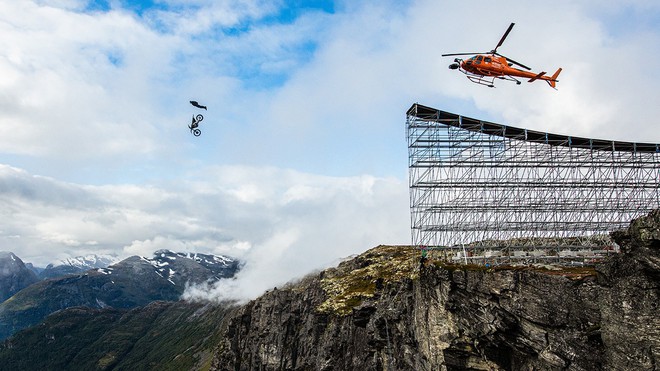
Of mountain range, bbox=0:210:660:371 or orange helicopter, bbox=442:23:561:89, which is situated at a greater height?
orange helicopter, bbox=442:23:561:89

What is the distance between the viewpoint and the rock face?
3002 centimetres

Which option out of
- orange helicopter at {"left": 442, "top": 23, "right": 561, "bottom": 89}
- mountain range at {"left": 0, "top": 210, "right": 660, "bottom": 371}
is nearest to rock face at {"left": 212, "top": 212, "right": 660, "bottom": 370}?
mountain range at {"left": 0, "top": 210, "right": 660, "bottom": 371}

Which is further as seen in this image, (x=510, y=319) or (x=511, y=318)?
(x=510, y=319)

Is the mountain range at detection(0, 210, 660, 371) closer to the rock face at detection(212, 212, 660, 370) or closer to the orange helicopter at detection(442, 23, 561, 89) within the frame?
the rock face at detection(212, 212, 660, 370)

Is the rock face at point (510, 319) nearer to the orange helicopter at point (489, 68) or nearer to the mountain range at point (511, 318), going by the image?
the mountain range at point (511, 318)

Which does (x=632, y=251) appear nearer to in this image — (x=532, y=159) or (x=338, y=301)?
(x=532, y=159)

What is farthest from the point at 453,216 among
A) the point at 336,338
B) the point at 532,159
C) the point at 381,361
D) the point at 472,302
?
the point at 336,338

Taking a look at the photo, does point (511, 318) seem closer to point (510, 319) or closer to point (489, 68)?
point (510, 319)

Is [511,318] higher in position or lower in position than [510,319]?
higher

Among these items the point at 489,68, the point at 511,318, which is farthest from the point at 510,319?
the point at 489,68

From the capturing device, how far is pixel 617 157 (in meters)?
63.3

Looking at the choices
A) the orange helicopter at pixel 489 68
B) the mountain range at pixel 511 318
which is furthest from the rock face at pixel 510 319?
the orange helicopter at pixel 489 68

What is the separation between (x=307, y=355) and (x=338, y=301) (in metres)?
23.0

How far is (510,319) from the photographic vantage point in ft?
145
